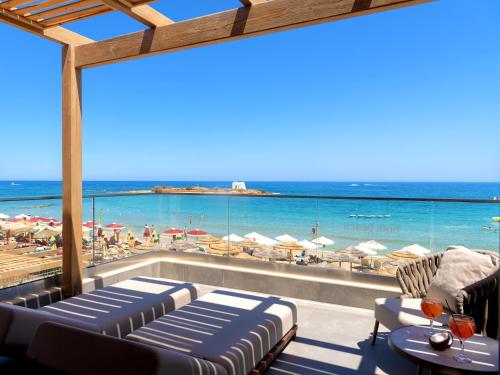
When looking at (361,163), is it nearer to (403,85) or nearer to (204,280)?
(403,85)

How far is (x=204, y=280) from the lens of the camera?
466cm

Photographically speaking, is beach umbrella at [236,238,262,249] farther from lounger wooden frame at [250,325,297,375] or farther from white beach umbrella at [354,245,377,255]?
lounger wooden frame at [250,325,297,375]

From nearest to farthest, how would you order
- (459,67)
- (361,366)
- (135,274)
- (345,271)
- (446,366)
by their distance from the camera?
(446,366), (361,366), (345,271), (135,274), (459,67)

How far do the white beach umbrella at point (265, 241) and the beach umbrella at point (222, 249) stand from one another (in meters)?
0.32

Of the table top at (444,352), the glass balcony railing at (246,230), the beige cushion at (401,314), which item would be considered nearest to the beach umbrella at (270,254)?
the glass balcony railing at (246,230)

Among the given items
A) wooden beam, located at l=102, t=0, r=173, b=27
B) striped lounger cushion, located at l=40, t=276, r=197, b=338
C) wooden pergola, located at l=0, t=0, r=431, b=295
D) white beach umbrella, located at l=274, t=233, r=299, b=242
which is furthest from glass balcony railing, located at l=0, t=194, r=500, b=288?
wooden beam, located at l=102, t=0, r=173, b=27

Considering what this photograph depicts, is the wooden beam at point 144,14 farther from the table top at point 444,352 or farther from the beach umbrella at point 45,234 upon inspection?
the table top at point 444,352

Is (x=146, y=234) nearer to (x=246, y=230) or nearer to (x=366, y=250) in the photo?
(x=246, y=230)

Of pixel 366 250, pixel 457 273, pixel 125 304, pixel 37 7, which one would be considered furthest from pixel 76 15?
pixel 366 250

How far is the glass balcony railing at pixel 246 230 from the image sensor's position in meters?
3.65

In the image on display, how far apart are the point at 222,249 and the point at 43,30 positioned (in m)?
3.19

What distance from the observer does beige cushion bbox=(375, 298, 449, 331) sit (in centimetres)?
246

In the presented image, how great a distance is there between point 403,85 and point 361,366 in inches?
1095

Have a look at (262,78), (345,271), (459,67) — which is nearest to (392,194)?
(459,67)
